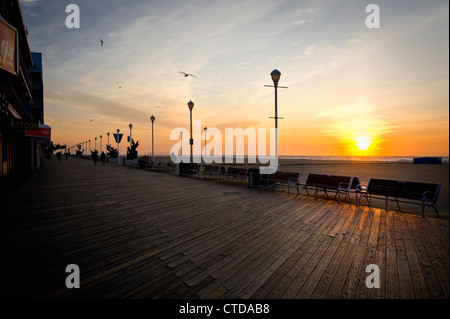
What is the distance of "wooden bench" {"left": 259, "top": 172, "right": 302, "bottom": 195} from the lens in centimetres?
851

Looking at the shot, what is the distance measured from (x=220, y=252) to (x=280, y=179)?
6381mm

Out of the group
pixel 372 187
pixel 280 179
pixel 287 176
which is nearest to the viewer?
pixel 372 187

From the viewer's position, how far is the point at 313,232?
427 centimetres

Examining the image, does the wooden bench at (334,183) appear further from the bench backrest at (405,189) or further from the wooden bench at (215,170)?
the wooden bench at (215,170)

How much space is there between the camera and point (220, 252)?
133 inches

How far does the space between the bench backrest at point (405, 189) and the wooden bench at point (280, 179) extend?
2.65 metres

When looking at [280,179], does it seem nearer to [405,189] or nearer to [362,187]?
[362,187]

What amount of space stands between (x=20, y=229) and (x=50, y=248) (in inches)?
62.2

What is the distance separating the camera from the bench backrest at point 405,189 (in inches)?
214
